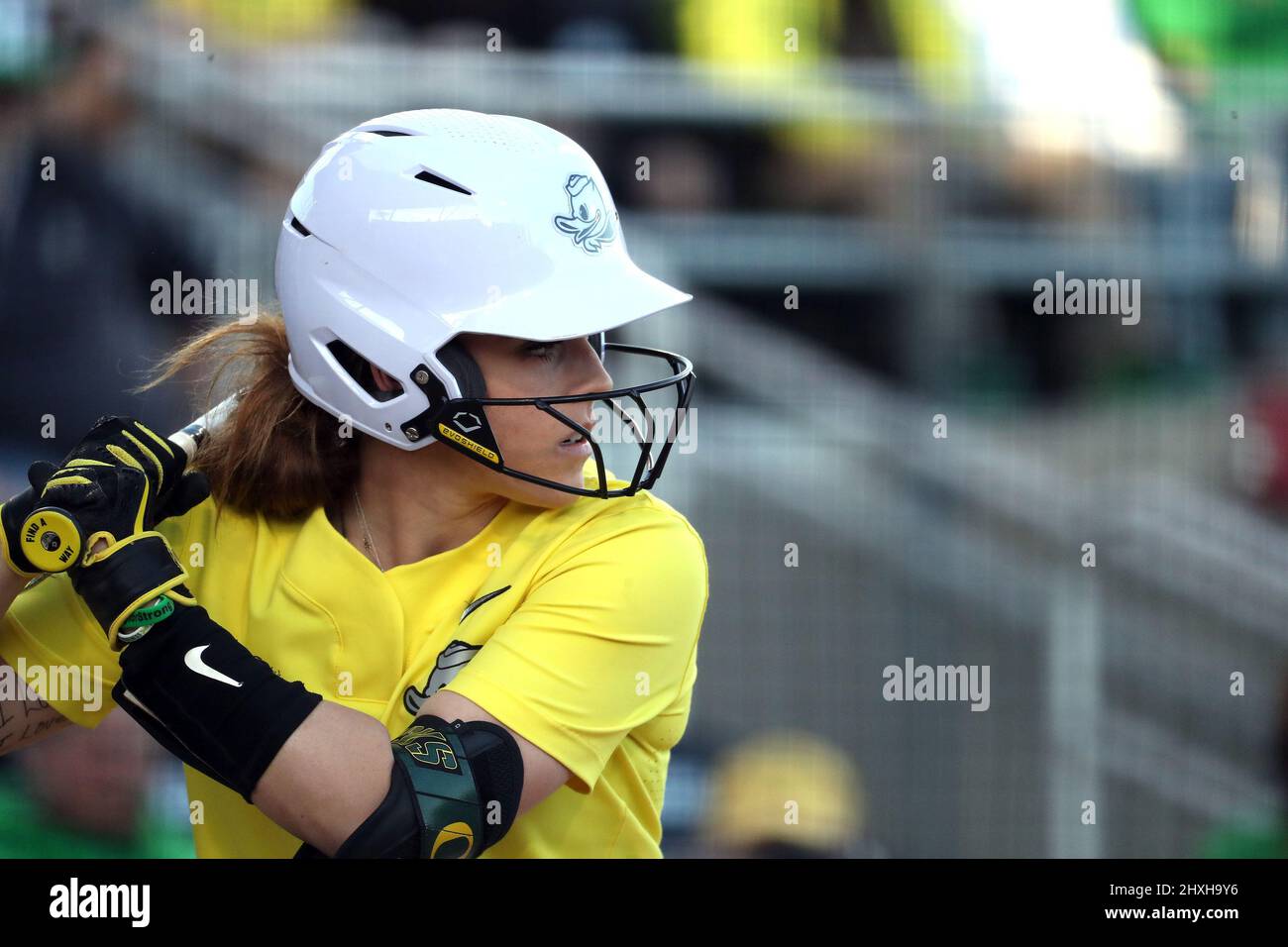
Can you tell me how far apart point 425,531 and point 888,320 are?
10.1 ft

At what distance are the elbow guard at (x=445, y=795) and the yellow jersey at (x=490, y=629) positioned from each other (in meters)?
0.08

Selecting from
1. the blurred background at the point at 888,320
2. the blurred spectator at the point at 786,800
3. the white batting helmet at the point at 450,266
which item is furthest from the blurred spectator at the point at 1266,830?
the white batting helmet at the point at 450,266

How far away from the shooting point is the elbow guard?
5.25 feet

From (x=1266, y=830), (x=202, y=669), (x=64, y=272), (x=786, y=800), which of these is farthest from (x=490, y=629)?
(x=1266, y=830)

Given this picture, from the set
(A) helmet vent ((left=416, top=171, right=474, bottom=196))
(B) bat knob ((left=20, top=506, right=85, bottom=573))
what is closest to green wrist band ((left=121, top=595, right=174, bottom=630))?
(B) bat knob ((left=20, top=506, right=85, bottom=573))

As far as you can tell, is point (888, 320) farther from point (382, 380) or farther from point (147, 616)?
point (147, 616)

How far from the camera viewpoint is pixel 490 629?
6.07 feet

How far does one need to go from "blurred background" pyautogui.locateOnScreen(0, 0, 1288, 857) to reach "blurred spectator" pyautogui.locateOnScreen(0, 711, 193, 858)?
1.06 ft

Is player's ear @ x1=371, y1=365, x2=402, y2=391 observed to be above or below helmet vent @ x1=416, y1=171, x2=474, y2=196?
below

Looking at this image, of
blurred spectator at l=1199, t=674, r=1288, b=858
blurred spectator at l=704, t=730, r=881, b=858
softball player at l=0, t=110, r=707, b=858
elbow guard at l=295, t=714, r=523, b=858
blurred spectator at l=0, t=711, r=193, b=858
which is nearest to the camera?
elbow guard at l=295, t=714, r=523, b=858

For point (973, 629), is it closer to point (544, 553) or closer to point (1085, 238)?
point (1085, 238)

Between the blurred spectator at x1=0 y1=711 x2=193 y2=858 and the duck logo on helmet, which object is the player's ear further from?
the blurred spectator at x1=0 y1=711 x2=193 y2=858

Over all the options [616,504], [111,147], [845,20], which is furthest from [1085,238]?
[616,504]
